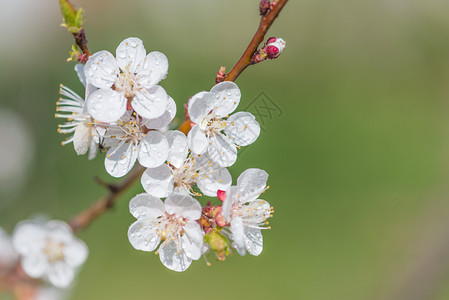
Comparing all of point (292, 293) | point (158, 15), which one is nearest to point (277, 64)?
point (158, 15)

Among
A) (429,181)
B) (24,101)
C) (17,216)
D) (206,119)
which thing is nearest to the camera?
(206,119)

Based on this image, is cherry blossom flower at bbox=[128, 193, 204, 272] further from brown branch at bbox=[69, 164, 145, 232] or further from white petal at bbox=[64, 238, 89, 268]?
white petal at bbox=[64, 238, 89, 268]

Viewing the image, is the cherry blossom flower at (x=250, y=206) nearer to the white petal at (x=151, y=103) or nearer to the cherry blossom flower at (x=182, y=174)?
the cherry blossom flower at (x=182, y=174)

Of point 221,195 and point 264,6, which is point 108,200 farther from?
point 264,6

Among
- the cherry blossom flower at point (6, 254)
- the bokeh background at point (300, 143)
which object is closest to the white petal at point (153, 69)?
the cherry blossom flower at point (6, 254)

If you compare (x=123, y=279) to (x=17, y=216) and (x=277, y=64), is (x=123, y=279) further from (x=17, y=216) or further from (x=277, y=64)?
(x=277, y=64)

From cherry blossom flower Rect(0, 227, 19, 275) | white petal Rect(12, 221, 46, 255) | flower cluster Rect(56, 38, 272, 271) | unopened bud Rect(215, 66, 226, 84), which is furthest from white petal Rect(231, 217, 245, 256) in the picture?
cherry blossom flower Rect(0, 227, 19, 275)
